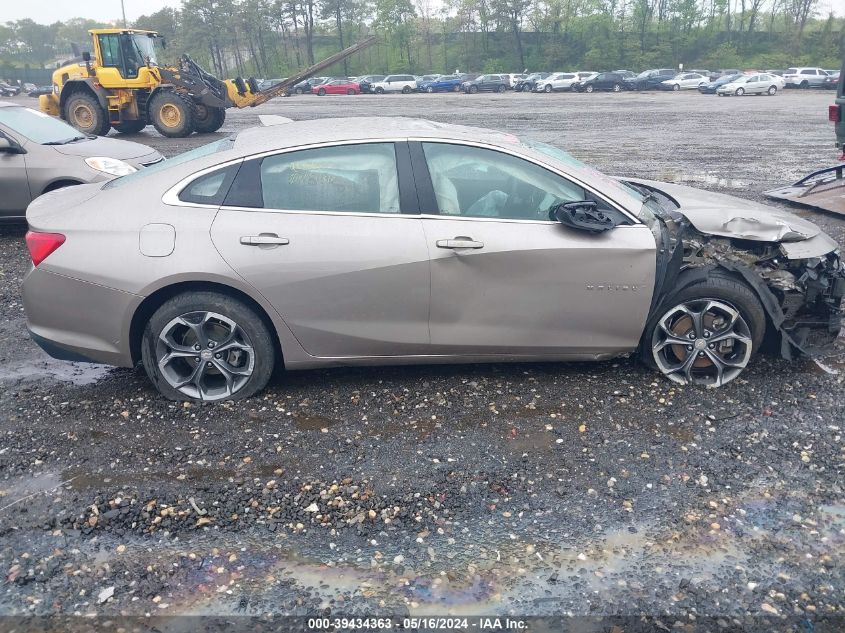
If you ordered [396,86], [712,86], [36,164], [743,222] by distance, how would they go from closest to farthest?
1. [743,222]
2. [36,164]
3. [712,86]
4. [396,86]

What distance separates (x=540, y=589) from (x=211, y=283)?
2.47m

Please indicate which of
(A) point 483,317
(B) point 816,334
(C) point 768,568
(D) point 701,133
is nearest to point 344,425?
(A) point 483,317

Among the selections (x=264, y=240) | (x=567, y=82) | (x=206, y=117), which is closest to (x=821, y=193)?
(x=264, y=240)

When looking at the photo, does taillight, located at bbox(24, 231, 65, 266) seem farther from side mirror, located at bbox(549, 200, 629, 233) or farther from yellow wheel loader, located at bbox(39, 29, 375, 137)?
yellow wheel loader, located at bbox(39, 29, 375, 137)

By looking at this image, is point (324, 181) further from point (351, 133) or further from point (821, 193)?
point (821, 193)

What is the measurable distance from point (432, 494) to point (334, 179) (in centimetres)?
191

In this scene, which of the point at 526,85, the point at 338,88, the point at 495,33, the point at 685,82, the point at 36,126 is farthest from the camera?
the point at 495,33

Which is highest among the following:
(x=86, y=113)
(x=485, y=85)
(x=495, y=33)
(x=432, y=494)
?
(x=495, y=33)

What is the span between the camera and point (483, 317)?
4129mm

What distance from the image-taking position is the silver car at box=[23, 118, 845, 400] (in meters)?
3.99

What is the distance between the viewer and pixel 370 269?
3.99 m

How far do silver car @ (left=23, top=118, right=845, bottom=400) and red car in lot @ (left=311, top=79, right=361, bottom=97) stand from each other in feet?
165

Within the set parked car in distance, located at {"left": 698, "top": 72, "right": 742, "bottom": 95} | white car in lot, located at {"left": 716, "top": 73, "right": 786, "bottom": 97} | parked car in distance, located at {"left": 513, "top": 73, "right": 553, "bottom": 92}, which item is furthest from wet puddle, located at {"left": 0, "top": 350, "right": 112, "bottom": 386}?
parked car in distance, located at {"left": 513, "top": 73, "right": 553, "bottom": 92}

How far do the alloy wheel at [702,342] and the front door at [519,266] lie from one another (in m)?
0.26
